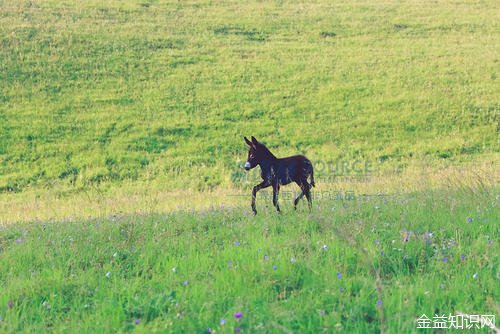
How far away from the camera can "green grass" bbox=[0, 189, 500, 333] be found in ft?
15.5

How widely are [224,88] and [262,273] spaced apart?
28.6 m

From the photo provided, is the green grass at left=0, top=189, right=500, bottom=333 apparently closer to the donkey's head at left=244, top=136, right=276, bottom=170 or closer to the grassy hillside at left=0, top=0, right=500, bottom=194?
the donkey's head at left=244, top=136, right=276, bottom=170

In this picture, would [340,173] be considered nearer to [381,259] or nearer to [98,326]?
[381,259]

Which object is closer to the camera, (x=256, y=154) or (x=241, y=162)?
(x=256, y=154)

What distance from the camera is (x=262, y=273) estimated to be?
5480mm

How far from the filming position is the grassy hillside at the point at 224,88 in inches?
986

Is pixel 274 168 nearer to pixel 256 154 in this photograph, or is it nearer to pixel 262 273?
pixel 256 154

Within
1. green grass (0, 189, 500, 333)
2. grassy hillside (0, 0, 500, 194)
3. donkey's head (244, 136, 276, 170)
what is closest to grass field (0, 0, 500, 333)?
green grass (0, 189, 500, 333)

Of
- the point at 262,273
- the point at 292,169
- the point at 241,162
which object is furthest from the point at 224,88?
the point at 262,273

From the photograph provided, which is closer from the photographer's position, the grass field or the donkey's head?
the grass field

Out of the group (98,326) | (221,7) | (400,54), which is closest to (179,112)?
(400,54)

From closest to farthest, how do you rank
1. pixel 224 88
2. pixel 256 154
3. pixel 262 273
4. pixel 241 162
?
1. pixel 262 273
2. pixel 256 154
3. pixel 241 162
4. pixel 224 88

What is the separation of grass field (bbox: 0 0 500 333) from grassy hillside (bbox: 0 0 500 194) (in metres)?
0.15

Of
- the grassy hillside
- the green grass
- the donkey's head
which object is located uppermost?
the donkey's head
